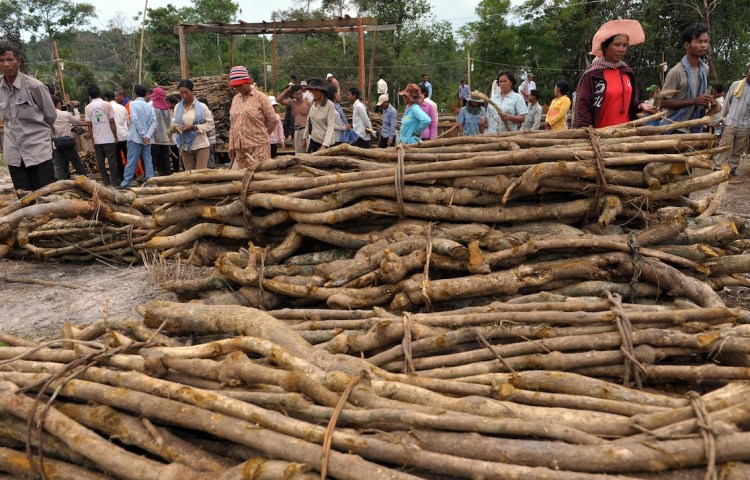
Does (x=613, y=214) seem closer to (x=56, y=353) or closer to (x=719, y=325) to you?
(x=719, y=325)

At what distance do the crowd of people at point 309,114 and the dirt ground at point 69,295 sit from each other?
137 centimetres

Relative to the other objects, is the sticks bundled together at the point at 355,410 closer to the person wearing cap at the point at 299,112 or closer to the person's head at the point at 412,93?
the person's head at the point at 412,93

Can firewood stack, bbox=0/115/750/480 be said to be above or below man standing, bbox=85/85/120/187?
below

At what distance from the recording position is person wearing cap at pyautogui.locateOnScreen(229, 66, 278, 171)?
20.5ft

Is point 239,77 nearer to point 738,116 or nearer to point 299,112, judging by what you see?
point 299,112

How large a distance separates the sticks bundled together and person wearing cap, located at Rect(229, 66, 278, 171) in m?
3.94

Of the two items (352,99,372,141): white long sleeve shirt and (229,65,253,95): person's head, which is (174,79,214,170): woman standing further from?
(352,99,372,141): white long sleeve shirt

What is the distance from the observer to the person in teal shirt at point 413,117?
22.9ft

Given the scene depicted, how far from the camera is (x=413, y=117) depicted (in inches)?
277

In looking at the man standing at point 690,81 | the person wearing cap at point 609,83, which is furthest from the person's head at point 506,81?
the person wearing cap at point 609,83

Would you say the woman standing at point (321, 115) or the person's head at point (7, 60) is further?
the woman standing at point (321, 115)

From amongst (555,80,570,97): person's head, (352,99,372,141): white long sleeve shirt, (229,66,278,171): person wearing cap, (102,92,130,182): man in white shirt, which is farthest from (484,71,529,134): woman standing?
→ (102,92,130,182): man in white shirt

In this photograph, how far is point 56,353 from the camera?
102 inches

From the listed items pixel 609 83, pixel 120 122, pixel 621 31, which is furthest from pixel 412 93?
pixel 120 122
